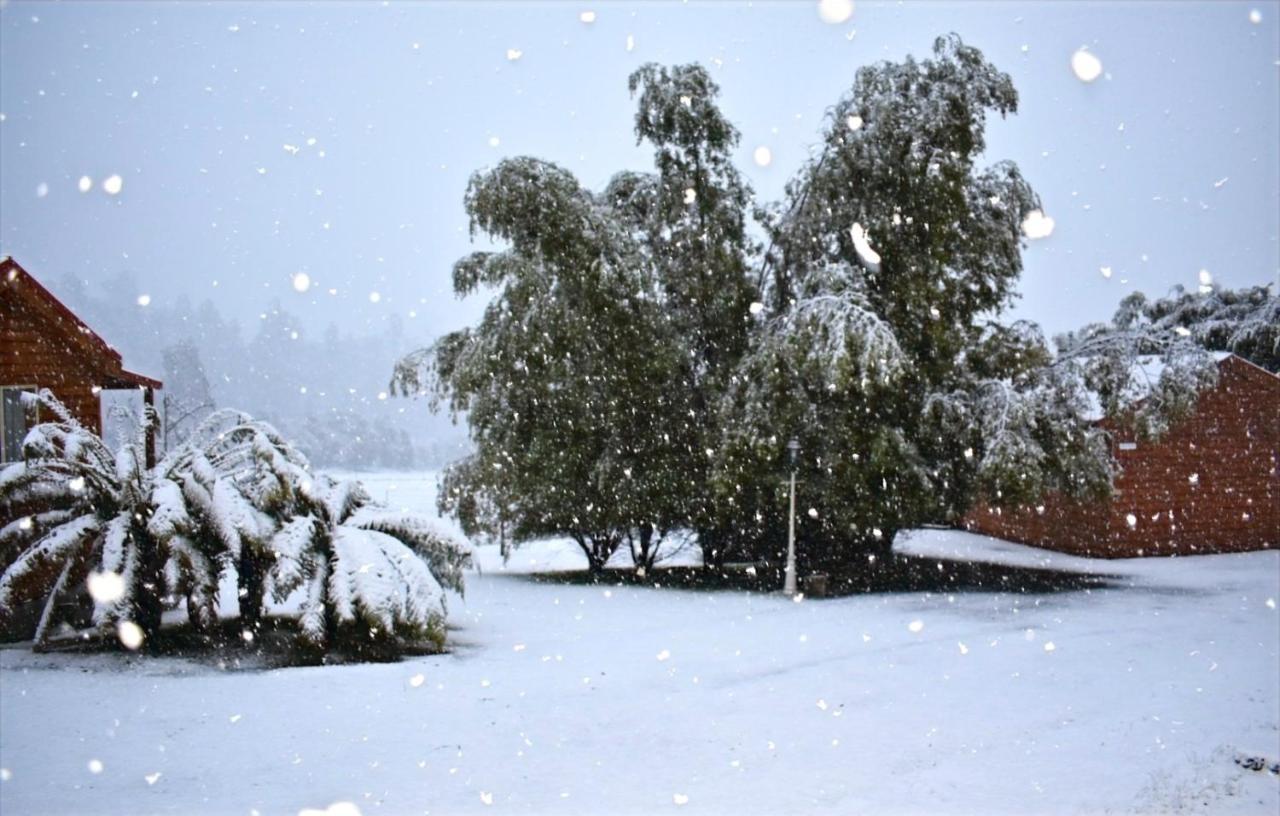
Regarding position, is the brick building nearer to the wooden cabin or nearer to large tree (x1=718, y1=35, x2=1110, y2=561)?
large tree (x1=718, y1=35, x2=1110, y2=561)

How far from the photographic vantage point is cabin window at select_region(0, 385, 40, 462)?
1142 centimetres

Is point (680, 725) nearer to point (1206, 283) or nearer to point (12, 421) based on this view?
point (12, 421)

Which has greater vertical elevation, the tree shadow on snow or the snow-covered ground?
the tree shadow on snow

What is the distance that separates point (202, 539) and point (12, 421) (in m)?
4.80

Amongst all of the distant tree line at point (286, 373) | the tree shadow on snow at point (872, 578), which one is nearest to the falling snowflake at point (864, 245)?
the tree shadow on snow at point (872, 578)

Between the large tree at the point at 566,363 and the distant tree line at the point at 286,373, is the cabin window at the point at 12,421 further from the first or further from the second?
the distant tree line at the point at 286,373

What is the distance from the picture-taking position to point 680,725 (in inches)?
267

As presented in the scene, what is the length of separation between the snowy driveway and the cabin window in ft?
12.9

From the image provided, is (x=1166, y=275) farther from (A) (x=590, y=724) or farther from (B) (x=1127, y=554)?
(A) (x=590, y=724)

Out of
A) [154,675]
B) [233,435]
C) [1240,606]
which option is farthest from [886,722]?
[1240,606]

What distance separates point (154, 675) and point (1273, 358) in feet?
96.8

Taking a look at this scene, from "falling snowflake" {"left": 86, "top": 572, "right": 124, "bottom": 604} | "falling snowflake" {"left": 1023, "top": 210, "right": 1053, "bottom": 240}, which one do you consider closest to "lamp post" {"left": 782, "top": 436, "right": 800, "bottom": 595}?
"falling snowflake" {"left": 1023, "top": 210, "right": 1053, "bottom": 240}

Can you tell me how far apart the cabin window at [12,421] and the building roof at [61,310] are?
0.89 metres

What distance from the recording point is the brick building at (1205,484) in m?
19.1
